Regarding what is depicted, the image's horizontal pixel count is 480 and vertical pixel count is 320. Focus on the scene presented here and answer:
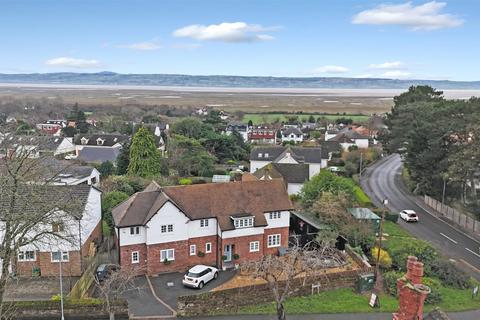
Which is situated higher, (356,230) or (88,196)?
(88,196)

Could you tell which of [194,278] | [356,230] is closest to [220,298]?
[194,278]

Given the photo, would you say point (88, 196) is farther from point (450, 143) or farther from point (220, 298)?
point (450, 143)

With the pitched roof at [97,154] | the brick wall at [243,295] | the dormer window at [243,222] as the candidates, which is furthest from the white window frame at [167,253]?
the pitched roof at [97,154]

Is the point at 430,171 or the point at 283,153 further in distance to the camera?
the point at 283,153

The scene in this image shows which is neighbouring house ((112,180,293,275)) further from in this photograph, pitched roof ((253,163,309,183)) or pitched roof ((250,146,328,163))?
pitched roof ((250,146,328,163))

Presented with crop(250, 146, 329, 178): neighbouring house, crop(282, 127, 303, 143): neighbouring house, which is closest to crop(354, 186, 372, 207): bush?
crop(250, 146, 329, 178): neighbouring house

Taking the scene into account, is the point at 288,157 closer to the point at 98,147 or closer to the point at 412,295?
the point at 98,147

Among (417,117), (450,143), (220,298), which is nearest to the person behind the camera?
(220,298)
